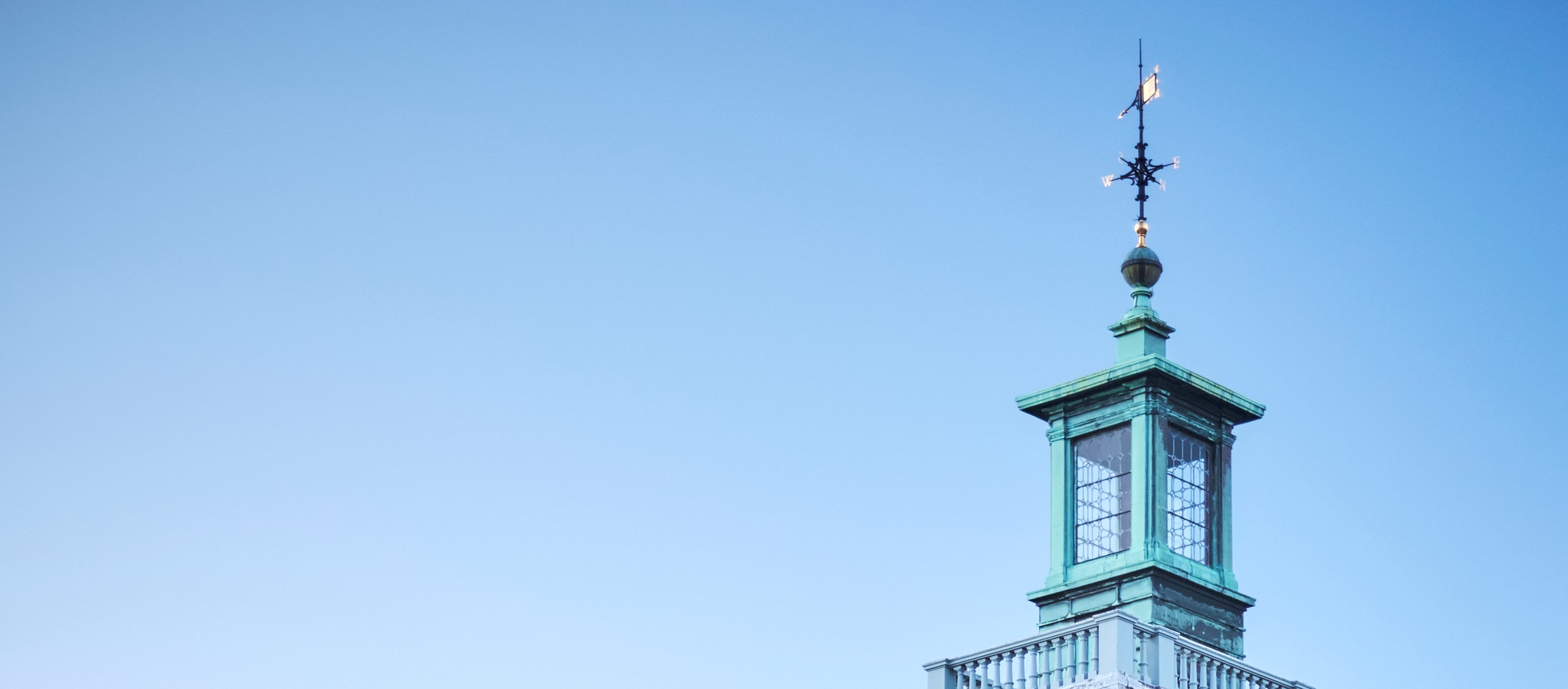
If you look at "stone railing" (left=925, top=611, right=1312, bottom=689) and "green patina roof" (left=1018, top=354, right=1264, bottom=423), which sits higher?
"green patina roof" (left=1018, top=354, right=1264, bottom=423)

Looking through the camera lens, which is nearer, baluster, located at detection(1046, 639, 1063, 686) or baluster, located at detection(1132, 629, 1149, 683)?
baluster, located at detection(1132, 629, 1149, 683)

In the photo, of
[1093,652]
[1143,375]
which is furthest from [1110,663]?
[1143,375]

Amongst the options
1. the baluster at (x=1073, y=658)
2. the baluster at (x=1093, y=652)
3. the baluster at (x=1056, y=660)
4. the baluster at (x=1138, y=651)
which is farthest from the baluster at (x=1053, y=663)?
the baluster at (x=1138, y=651)

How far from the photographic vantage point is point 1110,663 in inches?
1077

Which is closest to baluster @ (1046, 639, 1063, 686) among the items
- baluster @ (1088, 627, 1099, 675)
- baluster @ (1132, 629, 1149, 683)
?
baluster @ (1088, 627, 1099, 675)

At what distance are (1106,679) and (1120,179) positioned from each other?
9.33m

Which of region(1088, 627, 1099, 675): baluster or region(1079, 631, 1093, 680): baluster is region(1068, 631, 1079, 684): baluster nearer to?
region(1079, 631, 1093, 680): baluster

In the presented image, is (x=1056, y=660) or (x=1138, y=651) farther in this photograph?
(x=1056, y=660)

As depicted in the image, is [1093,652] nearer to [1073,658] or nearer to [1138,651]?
[1073,658]

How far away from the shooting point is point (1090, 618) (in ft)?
91.2

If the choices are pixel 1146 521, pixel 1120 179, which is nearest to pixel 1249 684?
pixel 1146 521

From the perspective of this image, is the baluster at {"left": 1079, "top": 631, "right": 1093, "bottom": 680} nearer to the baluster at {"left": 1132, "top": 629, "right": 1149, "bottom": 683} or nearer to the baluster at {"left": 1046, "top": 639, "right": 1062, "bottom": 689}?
the baluster at {"left": 1046, "top": 639, "right": 1062, "bottom": 689}

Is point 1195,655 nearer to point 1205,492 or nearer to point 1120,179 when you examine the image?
point 1205,492

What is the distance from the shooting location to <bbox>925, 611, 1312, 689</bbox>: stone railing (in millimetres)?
27422
